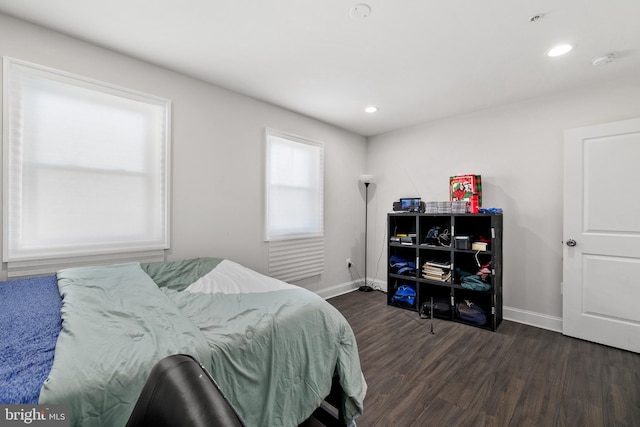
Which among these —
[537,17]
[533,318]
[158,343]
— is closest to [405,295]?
[533,318]

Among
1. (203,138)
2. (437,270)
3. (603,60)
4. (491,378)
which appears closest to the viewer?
(491,378)

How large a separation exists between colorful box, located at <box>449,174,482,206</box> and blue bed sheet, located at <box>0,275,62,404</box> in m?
3.60

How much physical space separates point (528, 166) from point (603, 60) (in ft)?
3.62

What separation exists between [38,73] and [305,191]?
8.50ft

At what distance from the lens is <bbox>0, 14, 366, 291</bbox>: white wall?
79.2 inches

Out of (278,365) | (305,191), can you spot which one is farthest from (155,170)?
(278,365)

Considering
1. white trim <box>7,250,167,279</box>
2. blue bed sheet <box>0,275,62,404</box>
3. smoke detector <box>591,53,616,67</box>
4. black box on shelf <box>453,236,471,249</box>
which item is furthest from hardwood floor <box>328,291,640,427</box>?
smoke detector <box>591,53,616,67</box>

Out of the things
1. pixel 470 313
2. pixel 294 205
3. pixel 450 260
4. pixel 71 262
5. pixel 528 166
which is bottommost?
pixel 470 313

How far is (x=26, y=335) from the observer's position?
1090 millimetres

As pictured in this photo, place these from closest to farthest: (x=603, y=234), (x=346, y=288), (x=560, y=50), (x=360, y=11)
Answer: (x=360, y=11), (x=560, y=50), (x=603, y=234), (x=346, y=288)

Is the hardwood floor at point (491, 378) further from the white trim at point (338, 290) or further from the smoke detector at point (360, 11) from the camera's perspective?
the smoke detector at point (360, 11)

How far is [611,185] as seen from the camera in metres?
2.54

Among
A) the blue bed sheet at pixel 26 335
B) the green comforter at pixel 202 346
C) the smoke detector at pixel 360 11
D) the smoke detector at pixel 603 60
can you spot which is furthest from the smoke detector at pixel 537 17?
the blue bed sheet at pixel 26 335

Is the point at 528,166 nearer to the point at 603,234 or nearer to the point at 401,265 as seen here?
the point at 603,234
